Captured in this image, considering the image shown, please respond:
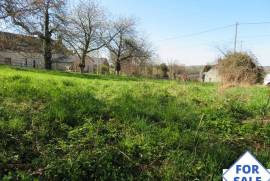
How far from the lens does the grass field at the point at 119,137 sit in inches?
157

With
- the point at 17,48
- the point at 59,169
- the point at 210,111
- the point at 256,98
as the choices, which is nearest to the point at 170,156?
the point at 59,169

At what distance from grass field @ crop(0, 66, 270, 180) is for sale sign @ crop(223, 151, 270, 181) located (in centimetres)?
116

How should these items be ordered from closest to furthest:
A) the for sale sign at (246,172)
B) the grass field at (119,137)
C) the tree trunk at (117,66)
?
the for sale sign at (246,172)
the grass field at (119,137)
the tree trunk at (117,66)

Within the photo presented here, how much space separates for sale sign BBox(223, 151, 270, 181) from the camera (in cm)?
284

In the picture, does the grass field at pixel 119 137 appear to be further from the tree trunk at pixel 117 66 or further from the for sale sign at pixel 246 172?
the tree trunk at pixel 117 66

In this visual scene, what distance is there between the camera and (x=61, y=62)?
6284 centimetres

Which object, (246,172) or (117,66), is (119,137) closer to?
A: (246,172)

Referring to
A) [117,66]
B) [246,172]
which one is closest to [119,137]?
[246,172]

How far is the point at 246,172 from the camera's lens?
288 centimetres

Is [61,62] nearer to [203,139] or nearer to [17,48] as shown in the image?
[17,48]

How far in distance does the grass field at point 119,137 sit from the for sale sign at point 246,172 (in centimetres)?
116

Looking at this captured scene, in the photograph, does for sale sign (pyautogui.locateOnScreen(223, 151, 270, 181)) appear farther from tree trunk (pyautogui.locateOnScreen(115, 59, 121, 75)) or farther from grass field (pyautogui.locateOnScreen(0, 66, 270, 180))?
tree trunk (pyautogui.locateOnScreen(115, 59, 121, 75))

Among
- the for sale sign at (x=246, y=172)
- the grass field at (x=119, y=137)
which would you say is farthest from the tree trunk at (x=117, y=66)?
the for sale sign at (x=246, y=172)

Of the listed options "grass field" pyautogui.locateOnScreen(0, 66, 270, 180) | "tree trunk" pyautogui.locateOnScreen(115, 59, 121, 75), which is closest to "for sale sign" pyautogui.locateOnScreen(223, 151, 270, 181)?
"grass field" pyautogui.locateOnScreen(0, 66, 270, 180)
